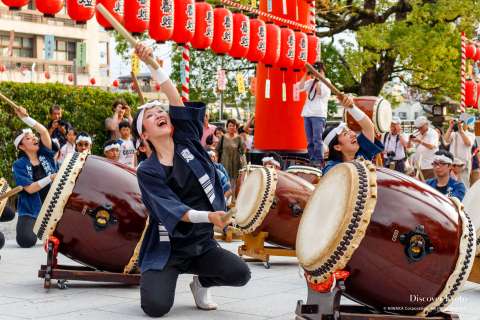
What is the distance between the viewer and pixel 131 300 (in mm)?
4355

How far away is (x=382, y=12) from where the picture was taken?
17.1 metres

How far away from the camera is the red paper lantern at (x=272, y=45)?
1171 cm

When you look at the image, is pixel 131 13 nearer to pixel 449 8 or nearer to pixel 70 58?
pixel 449 8

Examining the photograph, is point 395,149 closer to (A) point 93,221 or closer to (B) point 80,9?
(B) point 80,9

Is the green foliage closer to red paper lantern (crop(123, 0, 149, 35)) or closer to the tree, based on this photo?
red paper lantern (crop(123, 0, 149, 35))

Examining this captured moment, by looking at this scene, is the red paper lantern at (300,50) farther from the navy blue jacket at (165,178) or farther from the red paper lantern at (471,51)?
the navy blue jacket at (165,178)

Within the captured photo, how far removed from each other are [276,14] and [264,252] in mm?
6936

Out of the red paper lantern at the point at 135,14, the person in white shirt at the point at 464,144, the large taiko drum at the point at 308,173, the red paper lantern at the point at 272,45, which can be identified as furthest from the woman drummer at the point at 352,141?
the red paper lantern at the point at 272,45

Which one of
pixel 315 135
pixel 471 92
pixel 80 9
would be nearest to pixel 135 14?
pixel 80 9

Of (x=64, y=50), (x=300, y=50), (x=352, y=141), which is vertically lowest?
(x=352, y=141)

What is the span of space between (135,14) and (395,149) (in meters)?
3.68

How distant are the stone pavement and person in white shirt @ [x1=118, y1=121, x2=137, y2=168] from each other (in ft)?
7.91

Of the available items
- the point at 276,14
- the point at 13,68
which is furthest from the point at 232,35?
the point at 13,68

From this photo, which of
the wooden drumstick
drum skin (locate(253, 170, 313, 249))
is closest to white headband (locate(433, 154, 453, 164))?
drum skin (locate(253, 170, 313, 249))
